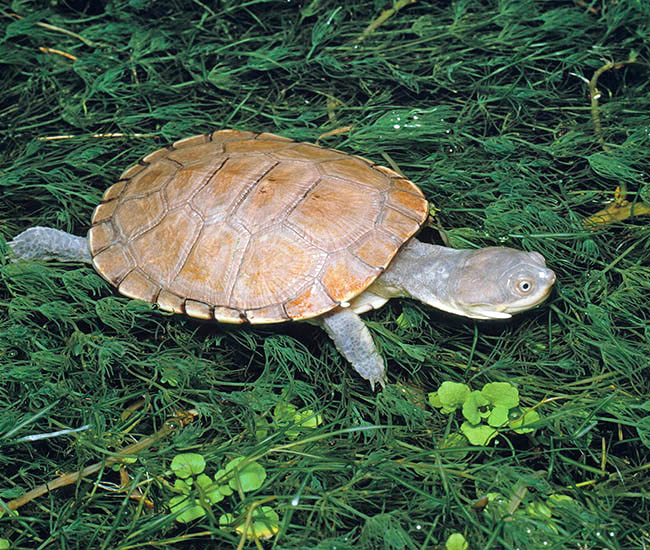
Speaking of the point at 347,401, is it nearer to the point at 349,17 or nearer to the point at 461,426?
the point at 461,426

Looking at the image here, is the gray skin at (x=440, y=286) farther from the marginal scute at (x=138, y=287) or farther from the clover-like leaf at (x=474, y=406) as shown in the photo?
the marginal scute at (x=138, y=287)

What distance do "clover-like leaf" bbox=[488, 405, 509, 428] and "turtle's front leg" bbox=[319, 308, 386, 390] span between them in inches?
18.5

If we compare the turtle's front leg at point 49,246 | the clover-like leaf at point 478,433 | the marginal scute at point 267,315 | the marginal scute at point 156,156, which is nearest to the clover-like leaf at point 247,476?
the marginal scute at point 267,315

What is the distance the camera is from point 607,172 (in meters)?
3.06

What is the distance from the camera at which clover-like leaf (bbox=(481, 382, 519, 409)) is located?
2465 millimetres

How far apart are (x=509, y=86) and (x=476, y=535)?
2.39 meters

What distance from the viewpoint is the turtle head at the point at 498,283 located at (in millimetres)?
2480

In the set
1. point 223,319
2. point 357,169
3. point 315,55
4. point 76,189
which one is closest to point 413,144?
point 357,169

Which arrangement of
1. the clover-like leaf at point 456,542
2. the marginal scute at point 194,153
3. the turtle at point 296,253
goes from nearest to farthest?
1. the clover-like leaf at point 456,542
2. the turtle at point 296,253
3. the marginal scute at point 194,153

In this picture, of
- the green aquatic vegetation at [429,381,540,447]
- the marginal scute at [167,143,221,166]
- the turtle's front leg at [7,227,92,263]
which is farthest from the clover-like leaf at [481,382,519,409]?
the turtle's front leg at [7,227,92,263]

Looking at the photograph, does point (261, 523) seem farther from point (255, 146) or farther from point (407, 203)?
point (255, 146)

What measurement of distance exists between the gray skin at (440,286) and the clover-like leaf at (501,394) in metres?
0.30

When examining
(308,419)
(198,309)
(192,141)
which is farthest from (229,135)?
(308,419)

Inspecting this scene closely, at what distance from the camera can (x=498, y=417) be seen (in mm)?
2451
